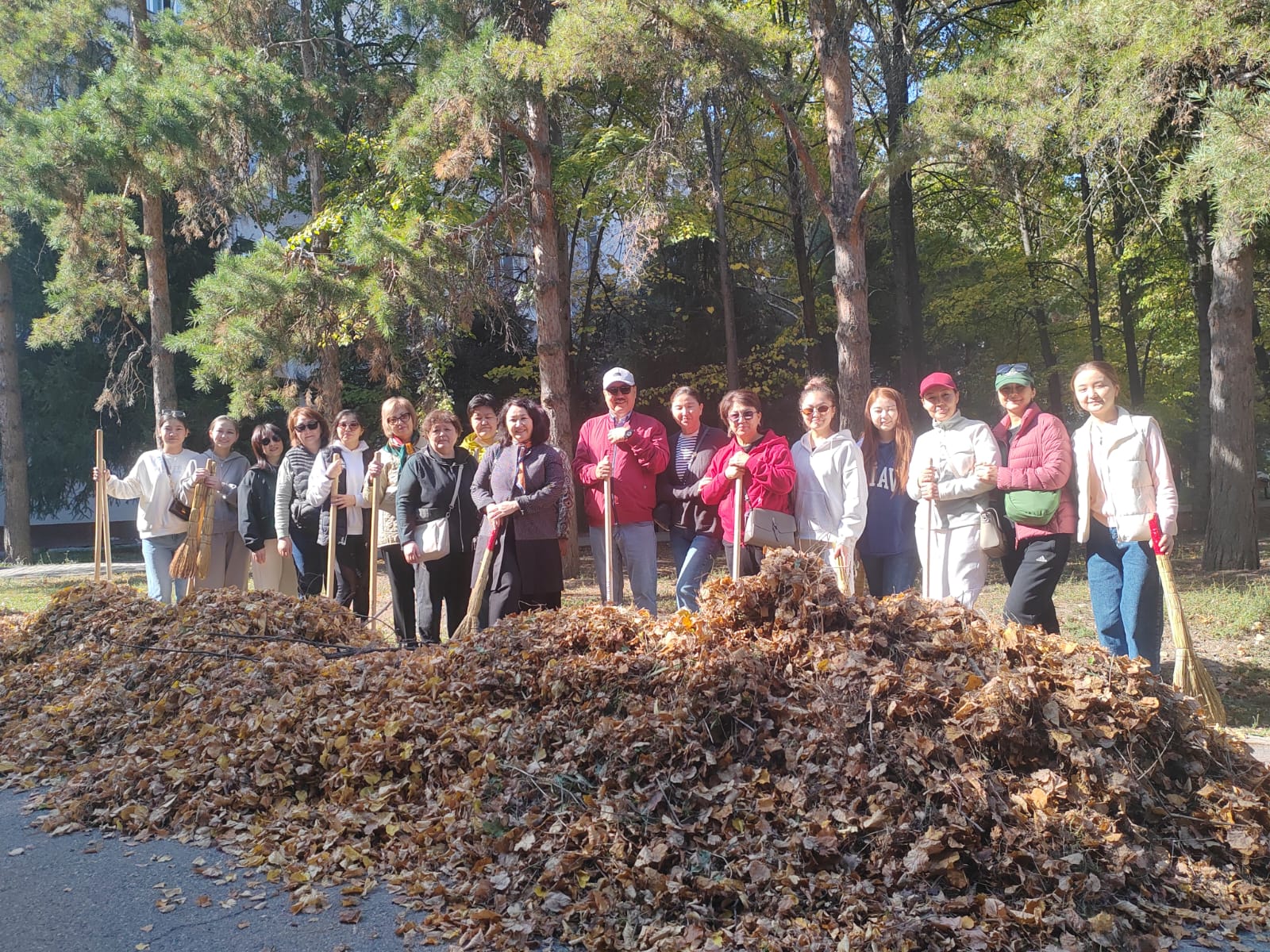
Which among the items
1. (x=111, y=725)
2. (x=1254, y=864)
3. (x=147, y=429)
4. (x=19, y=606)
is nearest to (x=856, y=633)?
(x=1254, y=864)

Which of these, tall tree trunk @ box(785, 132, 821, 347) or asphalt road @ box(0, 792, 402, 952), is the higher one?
tall tree trunk @ box(785, 132, 821, 347)

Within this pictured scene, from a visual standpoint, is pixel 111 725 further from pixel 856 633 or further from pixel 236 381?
pixel 236 381

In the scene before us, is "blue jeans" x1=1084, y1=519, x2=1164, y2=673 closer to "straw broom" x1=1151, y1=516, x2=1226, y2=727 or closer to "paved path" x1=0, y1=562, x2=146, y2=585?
"straw broom" x1=1151, y1=516, x2=1226, y2=727

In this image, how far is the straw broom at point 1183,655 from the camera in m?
4.62

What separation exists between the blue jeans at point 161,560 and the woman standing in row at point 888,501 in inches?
191

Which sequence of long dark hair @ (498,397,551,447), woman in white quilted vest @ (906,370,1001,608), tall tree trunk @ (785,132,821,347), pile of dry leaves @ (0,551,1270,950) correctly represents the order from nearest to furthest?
pile of dry leaves @ (0,551,1270,950)
woman in white quilted vest @ (906,370,1001,608)
long dark hair @ (498,397,551,447)
tall tree trunk @ (785,132,821,347)

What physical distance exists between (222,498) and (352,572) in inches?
49.1

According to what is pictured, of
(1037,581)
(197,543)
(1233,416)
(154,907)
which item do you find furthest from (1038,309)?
(154,907)

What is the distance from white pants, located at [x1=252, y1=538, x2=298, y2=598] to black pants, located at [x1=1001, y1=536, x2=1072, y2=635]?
4963 mm

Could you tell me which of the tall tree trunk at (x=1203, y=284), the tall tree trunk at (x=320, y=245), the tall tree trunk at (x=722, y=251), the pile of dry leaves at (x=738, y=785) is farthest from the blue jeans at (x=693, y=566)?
the tall tree trunk at (x=1203, y=284)

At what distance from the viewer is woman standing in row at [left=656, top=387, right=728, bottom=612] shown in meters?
5.62

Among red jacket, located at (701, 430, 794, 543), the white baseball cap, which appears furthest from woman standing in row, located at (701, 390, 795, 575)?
the white baseball cap

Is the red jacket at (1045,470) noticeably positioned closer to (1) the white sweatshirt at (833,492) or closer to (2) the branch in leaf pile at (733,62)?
(1) the white sweatshirt at (833,492)

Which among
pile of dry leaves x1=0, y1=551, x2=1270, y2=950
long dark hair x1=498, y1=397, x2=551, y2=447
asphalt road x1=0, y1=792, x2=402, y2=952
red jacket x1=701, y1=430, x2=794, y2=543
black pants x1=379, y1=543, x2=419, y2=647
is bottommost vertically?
asphalt road x1=0, y1=792, x2=402, y2=952
